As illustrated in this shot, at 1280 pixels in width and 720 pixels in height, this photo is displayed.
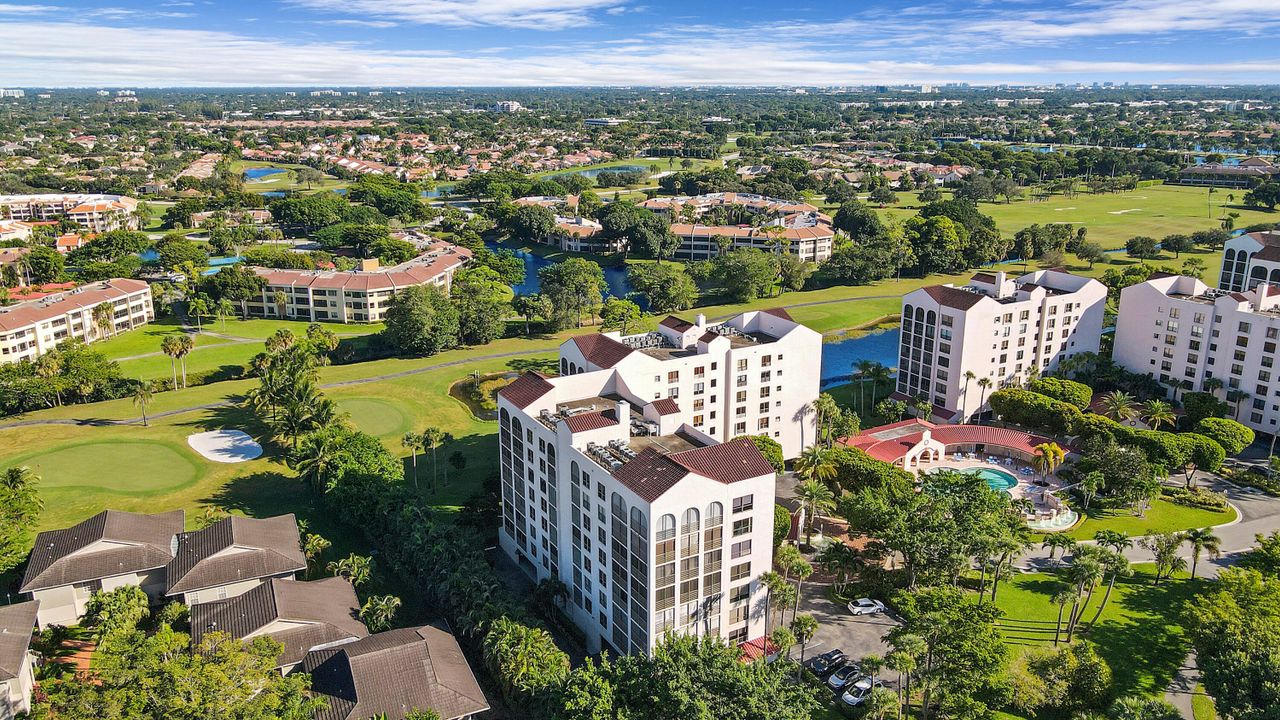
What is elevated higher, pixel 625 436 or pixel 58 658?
pixel 625 436

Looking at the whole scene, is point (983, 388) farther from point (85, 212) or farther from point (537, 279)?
point (85, 212)

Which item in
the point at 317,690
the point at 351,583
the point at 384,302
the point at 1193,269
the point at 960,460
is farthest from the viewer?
the point at 1193,269

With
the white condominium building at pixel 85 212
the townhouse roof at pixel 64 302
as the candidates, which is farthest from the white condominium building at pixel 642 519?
the white condominium building at pixel 85 212

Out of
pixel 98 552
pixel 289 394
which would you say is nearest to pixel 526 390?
pixel 98 552

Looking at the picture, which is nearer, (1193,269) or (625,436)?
(625,436)

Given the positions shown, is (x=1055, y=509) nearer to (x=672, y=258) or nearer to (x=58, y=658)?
(x=58, y=658)

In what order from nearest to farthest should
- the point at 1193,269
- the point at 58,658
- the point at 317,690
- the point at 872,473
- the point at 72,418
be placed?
the point at 317,690, the point at 58,658, the point at 872,473, the point at 72,418, the point at 1193,269

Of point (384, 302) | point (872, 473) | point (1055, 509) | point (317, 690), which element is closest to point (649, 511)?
point (317, 690)
